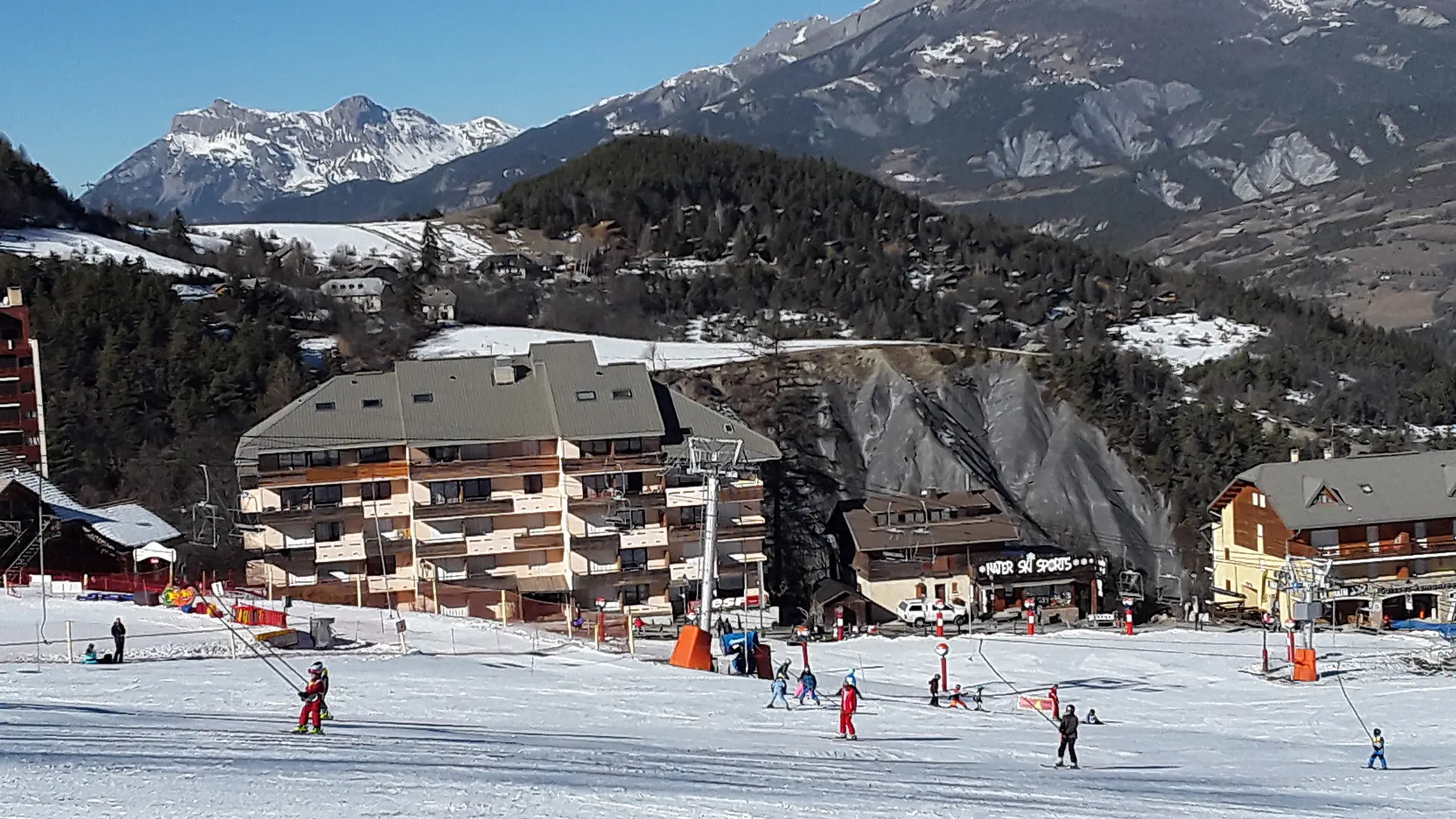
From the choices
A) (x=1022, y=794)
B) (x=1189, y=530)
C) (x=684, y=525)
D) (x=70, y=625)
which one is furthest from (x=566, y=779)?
(x=1189, y=530)

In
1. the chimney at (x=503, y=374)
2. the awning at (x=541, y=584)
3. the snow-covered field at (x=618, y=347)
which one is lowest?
the awning at (x=541, y=584)

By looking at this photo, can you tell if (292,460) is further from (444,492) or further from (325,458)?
(444,492)

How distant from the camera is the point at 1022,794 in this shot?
725 inches

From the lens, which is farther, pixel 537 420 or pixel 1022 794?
pixel 537 420

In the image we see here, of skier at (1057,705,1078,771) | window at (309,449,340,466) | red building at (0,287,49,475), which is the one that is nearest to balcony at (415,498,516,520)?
window at (309,449,340,466)

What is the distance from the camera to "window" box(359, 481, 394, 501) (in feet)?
157

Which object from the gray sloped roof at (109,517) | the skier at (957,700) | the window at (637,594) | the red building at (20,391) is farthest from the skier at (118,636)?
the red building at (20,391)

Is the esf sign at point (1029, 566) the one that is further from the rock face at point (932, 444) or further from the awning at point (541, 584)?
the awning at point (541, 584)

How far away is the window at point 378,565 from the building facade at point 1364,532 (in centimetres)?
2931

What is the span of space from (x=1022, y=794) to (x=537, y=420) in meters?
32.7

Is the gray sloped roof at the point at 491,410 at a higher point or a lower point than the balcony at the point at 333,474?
higher

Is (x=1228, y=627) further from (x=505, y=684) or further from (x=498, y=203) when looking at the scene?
(x=498, y=203)

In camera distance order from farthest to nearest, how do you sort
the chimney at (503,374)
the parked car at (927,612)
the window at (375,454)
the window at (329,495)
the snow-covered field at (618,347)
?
the snow-covered field at (618,347) → the chimney at (503,374) → the window at (375,454) → the window at (329,495) → the parked car at (927,612)

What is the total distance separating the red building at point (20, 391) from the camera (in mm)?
56094
